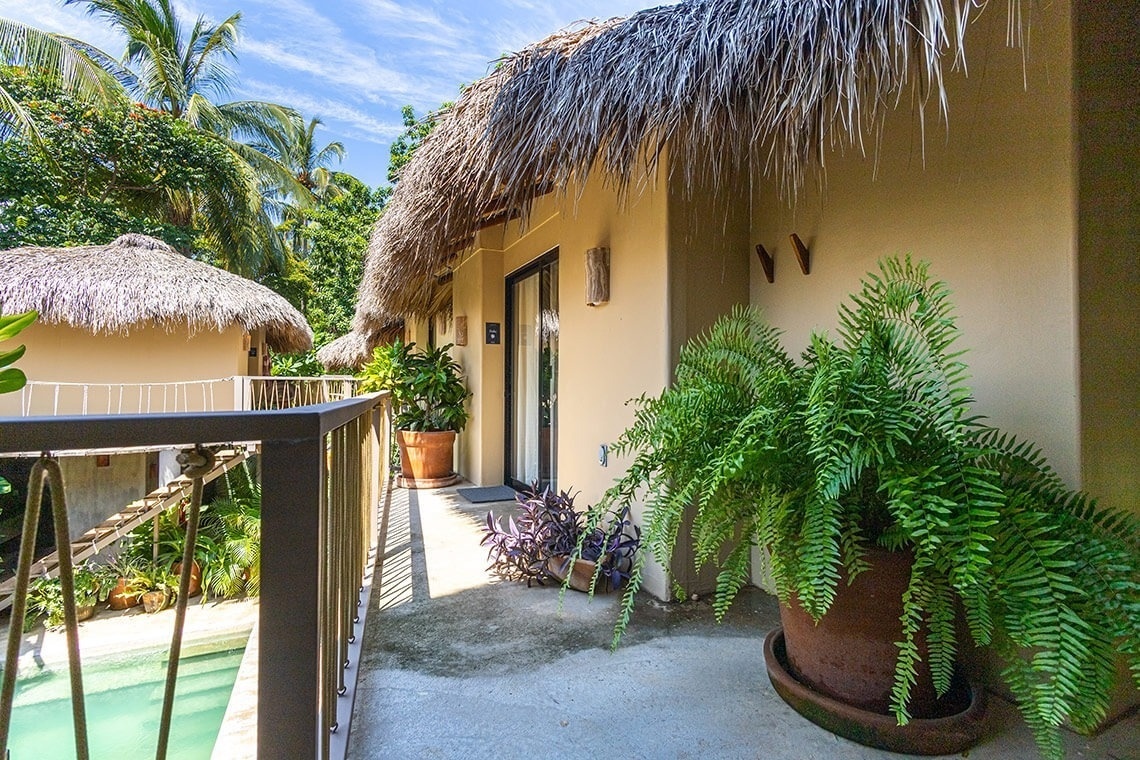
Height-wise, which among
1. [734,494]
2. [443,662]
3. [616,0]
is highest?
[616,0]

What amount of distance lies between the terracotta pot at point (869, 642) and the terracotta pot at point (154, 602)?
21.1 feet

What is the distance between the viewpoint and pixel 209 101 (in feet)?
44.1

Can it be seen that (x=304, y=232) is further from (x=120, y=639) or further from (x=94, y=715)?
(x=94, y=715)

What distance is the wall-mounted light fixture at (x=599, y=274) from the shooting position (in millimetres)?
2904

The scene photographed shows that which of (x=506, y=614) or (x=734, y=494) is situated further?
(x=506, y=614)

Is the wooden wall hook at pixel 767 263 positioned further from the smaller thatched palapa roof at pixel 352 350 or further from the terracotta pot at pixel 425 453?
the smaller thatched palapa roof at pixel 352 350

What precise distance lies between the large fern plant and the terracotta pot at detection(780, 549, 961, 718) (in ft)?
0.27

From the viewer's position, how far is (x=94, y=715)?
3689 mm

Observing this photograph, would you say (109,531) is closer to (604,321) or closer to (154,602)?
(604,321)

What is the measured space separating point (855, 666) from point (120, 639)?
6.29m

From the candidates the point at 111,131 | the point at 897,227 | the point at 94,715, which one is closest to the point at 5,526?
the point at 94,715

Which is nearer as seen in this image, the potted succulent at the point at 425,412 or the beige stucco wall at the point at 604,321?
the beige stucco wall at the point at 604,321

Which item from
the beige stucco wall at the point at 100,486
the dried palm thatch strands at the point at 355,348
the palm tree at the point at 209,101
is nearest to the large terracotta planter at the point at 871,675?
the dried palm thatch strands at the point at 355,348

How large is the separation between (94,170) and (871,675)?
13960 millimetres
